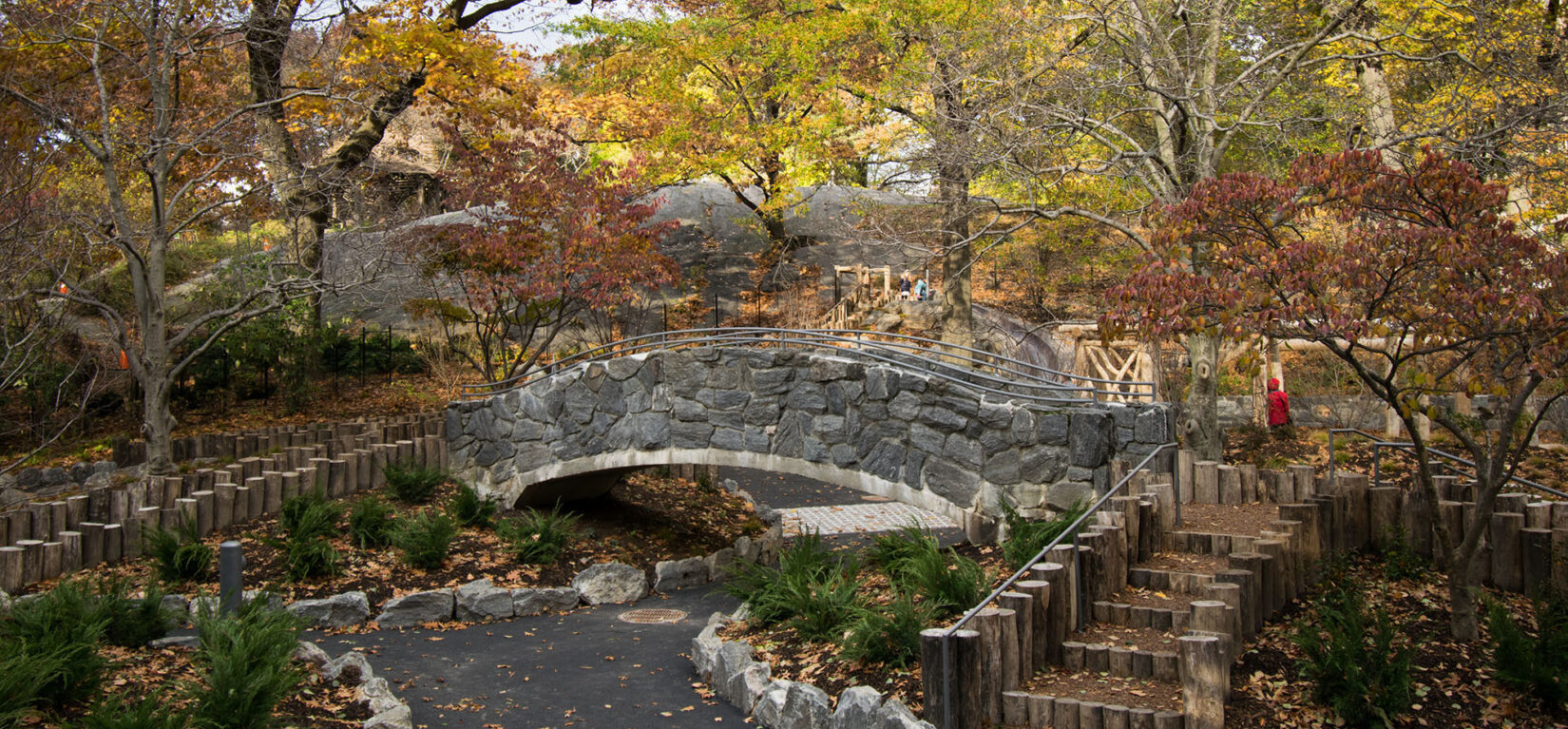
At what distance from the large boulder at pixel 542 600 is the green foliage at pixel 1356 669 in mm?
7902

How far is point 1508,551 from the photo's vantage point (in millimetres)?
7441

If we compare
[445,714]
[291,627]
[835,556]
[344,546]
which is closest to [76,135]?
[344,546]

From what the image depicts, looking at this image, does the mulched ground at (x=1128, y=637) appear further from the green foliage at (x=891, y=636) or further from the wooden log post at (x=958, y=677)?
the green foliage at (x=891, y=636)

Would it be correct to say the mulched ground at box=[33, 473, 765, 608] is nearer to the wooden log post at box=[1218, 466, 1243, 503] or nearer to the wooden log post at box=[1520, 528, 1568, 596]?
the wooden log post at box=[1218, 466, 1243, 503]

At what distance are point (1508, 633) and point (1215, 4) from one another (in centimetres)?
846

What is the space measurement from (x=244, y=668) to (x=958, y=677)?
4.16 metres

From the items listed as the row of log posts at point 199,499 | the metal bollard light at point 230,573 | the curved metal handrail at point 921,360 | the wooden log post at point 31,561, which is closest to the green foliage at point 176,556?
the row of log posts at point 199,499

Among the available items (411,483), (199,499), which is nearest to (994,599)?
(199,499)

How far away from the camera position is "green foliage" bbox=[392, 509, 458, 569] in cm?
1193

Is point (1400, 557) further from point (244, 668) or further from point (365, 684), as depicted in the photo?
point (244, 668)

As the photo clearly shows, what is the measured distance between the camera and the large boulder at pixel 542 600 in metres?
11.7

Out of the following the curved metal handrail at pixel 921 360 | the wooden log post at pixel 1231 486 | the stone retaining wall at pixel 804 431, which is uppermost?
the curved metal handrail at pixel 921 360

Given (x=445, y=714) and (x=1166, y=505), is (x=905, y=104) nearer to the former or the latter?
(x=1166, y=505)

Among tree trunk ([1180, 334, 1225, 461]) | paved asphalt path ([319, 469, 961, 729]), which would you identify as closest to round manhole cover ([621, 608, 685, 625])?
paved asphalt path ([319, 469, 961, 729])
